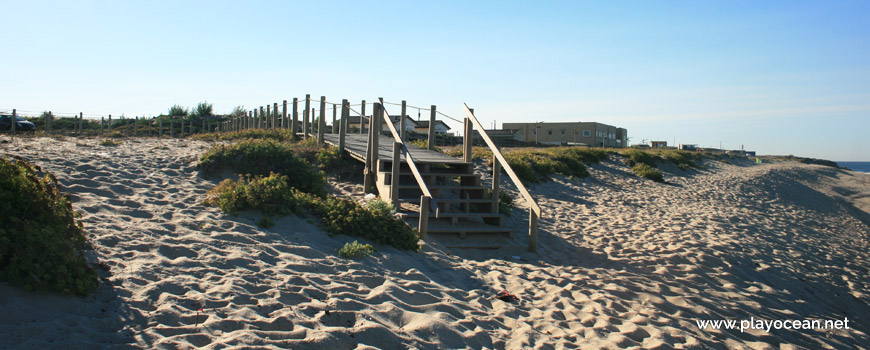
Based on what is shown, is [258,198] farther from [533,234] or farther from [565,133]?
[565,133]

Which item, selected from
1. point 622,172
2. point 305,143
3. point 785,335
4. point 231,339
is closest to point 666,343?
point 785,335

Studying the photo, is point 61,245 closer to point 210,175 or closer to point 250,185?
point 250,185

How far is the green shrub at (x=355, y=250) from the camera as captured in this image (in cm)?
535

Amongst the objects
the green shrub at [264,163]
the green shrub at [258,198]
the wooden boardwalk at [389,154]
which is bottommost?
the green shrub at [258,198]

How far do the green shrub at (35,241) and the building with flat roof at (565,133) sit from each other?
57.0 metres

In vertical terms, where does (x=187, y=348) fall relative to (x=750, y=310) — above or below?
above

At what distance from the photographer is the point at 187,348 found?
3.07 meters

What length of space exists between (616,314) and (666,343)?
0.64 metres

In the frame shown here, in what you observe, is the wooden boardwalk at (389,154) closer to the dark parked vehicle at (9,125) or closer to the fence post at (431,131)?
the fence post at (431,131)

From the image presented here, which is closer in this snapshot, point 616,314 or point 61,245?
point 61,245

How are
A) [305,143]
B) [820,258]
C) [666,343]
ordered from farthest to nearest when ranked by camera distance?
[305,143] → [820,258] → [666,343]

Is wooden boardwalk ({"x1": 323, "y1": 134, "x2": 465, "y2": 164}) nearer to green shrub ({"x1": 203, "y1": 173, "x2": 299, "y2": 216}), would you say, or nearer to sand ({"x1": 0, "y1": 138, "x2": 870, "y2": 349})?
sand ({"x1": 0, "y1": 138, "x2": 870, "y2": 349})

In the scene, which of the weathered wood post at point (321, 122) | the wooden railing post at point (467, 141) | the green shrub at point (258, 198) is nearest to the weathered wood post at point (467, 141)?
the wooden railing post at point (467, 141)

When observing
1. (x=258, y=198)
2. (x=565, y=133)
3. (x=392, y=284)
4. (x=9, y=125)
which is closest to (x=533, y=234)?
(x=392, y=284)
